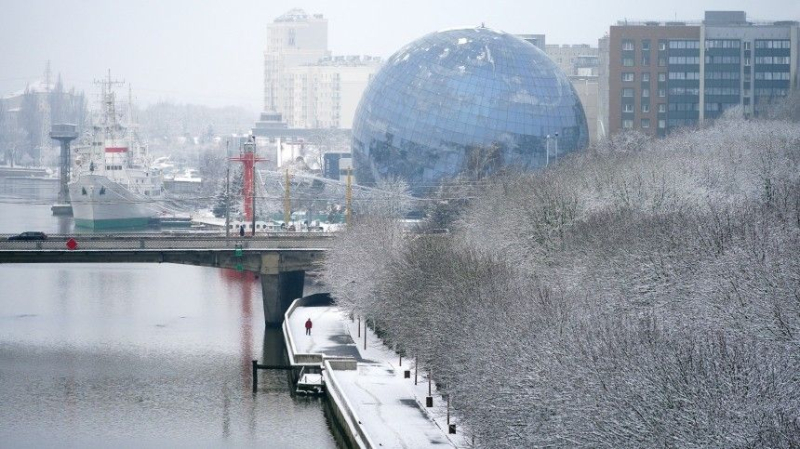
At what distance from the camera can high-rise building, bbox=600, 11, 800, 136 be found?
110 m

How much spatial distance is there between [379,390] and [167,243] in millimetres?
20248

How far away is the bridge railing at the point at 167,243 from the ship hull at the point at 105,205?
175 ft

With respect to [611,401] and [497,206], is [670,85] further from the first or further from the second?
[611,401]

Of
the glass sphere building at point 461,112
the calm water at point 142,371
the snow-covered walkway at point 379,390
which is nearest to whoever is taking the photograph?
the snow-covered walkway at point 379,390

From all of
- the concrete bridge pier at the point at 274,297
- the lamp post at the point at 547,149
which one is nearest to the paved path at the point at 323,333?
the concrete bridge pier at the point at 274,297

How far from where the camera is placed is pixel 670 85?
110625mm

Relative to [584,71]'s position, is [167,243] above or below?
below

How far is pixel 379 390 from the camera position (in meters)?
41.9

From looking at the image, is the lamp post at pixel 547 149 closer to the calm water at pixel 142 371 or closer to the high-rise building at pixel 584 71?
the high-rise building at pixel 584 71

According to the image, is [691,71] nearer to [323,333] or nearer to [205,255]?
[205,255]

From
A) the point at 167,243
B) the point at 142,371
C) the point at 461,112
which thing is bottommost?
the point at 142,371

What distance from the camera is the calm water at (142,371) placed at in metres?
40.0

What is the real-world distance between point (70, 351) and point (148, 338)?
3.52 m

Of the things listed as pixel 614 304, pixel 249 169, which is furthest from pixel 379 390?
pixel 249 169
